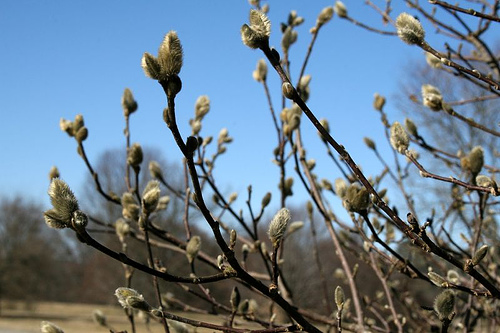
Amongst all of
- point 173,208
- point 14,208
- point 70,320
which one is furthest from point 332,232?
point 14,208

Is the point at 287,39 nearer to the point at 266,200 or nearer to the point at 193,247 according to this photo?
the point at 266,200

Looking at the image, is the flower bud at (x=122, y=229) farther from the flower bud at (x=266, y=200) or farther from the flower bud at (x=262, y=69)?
the flower bud at (x=262, y=69)

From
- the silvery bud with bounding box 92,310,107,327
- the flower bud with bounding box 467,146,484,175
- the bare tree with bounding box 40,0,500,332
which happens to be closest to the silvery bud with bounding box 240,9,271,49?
the bare tree with bounding box 40,0,500,332

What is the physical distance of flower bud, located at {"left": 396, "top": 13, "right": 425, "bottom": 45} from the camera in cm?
111

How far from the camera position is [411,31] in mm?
1103

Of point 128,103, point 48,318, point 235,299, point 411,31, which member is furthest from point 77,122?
point 48,318

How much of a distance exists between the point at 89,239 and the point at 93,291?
94.9 feet

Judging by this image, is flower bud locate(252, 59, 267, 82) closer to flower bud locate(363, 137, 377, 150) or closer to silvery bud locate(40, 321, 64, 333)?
flower bud locate(363, 137, 377, 150)

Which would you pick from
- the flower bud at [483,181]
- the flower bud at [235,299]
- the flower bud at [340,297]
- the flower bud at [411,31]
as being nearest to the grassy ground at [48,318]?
the flower bud at [235,299]

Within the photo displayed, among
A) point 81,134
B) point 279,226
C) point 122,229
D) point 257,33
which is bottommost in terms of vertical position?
point 279,226

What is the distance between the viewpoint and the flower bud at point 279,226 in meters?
0.88

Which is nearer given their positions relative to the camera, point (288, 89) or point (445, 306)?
point (288, 89)

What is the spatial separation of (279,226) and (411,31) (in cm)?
51

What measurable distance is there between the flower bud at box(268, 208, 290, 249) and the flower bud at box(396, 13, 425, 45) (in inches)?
18.8
